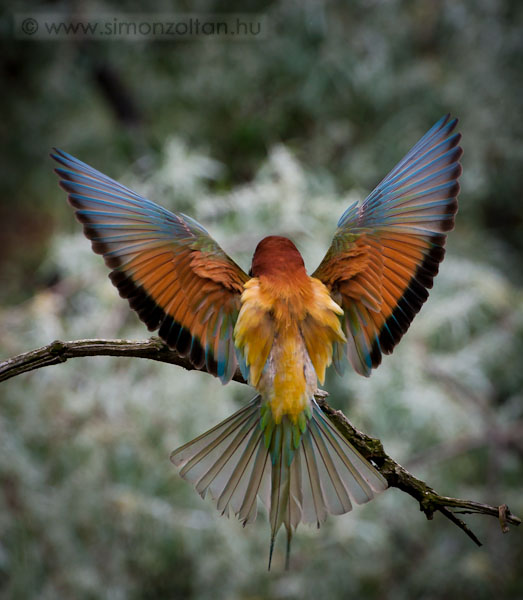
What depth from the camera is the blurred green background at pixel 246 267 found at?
2990mm

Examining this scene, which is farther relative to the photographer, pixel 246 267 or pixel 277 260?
pixel 246 267

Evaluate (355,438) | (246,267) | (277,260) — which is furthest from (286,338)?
(246,267)

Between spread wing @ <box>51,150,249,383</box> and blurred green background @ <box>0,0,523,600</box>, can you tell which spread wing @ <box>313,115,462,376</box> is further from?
blurred green background @ <box>0,0,523,600</box>

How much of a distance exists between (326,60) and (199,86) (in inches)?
36.7

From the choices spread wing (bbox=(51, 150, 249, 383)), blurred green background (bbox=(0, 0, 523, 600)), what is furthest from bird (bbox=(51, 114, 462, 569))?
blurred green background (bbox=(0, 0, 523, 600))

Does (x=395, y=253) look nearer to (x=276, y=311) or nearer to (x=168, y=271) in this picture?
(x=276, y=311)

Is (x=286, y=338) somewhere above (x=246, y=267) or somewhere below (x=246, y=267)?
below

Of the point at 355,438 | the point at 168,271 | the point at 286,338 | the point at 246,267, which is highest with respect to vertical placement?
the point at 246,267

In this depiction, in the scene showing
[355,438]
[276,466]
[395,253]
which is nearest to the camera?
[355,438]

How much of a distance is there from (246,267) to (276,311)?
1849 mm

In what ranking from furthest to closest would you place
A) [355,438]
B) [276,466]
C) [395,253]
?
[395,253], [276,466], [355,438]

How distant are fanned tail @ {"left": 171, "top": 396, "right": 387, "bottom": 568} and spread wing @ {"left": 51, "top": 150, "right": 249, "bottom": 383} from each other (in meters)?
0.15

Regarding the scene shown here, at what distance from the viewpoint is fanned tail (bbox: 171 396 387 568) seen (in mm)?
1473

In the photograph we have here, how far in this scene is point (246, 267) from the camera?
340 cm
